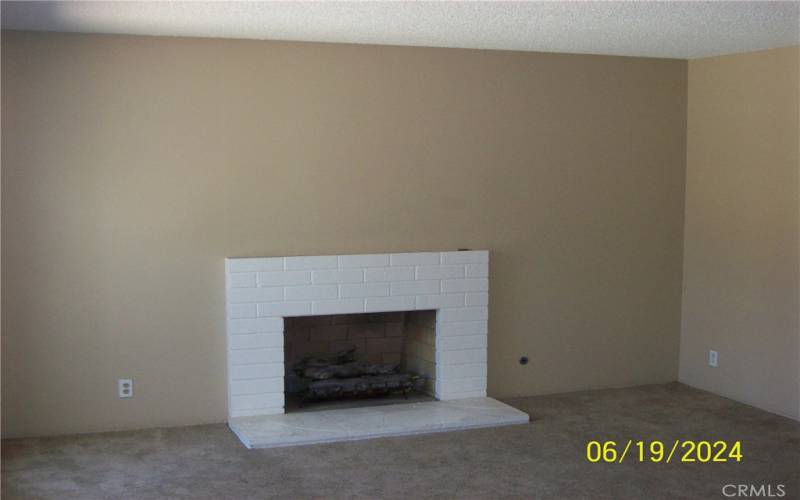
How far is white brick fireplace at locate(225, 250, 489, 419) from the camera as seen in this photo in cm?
548

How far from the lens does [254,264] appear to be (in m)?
5.45

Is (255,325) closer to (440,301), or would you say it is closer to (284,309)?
(284,309)

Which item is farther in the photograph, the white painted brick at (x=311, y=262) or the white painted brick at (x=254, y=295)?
the white painted brick at (x=311, y=262)

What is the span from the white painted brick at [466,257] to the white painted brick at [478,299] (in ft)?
0.67

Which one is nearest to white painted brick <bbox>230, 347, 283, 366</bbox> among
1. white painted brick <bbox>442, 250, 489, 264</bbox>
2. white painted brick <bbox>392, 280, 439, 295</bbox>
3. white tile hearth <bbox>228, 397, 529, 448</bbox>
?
white tile hearth <bbox>228, 397, 529, 448</bbox>

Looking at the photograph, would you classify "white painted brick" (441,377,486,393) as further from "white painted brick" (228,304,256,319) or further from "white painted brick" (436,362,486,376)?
"white painted brick" (228,304,256,319)

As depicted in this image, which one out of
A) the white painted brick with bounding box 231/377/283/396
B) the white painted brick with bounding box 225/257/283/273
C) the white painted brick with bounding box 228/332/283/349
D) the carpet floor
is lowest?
the carpet floor

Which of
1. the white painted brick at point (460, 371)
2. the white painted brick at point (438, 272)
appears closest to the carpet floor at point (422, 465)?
the white painted brick at point (460, 371)

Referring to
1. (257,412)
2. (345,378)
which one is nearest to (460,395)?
(345,378)

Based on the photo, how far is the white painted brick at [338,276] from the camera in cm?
560

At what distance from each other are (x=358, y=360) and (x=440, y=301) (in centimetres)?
66

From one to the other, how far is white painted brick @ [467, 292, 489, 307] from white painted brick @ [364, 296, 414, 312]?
0.38 m

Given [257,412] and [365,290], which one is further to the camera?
[365,290]

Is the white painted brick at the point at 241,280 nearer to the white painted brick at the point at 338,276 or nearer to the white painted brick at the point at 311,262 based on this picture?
the white painted brick at the point at 311,262
